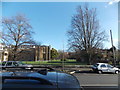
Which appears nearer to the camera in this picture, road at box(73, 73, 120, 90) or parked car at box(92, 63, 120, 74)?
road at box(73, 73, 120, 90)

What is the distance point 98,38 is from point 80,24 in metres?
5.68

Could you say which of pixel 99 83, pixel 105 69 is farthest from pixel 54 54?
pixel 99 83

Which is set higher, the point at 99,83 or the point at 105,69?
the point at 99,83

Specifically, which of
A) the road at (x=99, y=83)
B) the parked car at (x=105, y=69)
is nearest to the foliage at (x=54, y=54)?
the parked car at (x=105, y=69)

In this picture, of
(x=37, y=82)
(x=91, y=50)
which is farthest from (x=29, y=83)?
(x=91, y=50)

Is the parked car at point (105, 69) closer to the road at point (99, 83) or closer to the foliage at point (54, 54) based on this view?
the road at point (99, 83)

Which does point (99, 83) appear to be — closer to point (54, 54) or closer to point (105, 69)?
point (105, 69)

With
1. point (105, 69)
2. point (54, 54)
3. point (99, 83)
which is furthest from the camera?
point (54, 54)

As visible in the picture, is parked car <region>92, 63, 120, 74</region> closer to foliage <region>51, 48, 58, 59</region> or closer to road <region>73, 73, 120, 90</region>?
road <region>73, 73, 120, 90</region>

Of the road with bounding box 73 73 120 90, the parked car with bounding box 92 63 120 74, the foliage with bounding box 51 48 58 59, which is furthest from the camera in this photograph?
the foliage with bounding box 51 48 58 59

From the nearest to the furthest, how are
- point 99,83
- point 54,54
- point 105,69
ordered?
point 99,83
point 105,69
point 54,54

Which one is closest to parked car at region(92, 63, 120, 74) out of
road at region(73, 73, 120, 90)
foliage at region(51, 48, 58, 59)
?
road at region(73, 73, 120, 90)

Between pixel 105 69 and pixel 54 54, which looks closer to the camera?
pixel 105 69

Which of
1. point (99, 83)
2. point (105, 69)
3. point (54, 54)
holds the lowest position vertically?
point (105, 69)
